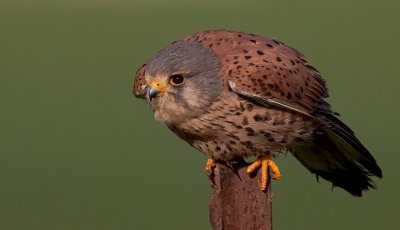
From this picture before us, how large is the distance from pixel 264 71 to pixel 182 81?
1.55 feet

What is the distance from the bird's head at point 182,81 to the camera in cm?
534

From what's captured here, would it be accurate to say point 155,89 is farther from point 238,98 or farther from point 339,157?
point 339,157

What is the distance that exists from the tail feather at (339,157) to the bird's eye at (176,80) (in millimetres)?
846

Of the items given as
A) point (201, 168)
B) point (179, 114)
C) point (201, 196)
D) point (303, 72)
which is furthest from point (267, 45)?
point (201, 168)

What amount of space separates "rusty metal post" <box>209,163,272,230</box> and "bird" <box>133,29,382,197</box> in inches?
13.3

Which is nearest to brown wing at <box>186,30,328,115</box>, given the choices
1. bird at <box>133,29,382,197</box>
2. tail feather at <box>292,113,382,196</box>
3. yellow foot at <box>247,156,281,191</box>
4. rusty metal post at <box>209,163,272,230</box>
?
bird at <box>133,29,382,197</box>

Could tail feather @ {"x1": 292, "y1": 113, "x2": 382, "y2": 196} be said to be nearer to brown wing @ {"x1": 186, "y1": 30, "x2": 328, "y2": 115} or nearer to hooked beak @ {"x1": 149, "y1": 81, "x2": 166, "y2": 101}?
brown wing @ {"x1": 186, "y1": 30, "x2": 328, "y2": 115}

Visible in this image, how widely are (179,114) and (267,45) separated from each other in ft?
2.16

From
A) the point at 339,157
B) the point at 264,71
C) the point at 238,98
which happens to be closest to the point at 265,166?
the point at 238,98

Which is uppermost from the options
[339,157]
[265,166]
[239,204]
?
[339,157]

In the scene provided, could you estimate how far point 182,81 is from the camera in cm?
544

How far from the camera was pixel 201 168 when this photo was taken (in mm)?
10695

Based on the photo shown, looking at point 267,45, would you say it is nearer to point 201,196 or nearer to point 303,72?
point 303,72

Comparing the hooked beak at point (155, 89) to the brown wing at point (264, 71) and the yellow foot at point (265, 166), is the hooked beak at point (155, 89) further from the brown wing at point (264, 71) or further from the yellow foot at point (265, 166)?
the yellow foot at point (265, 166)
